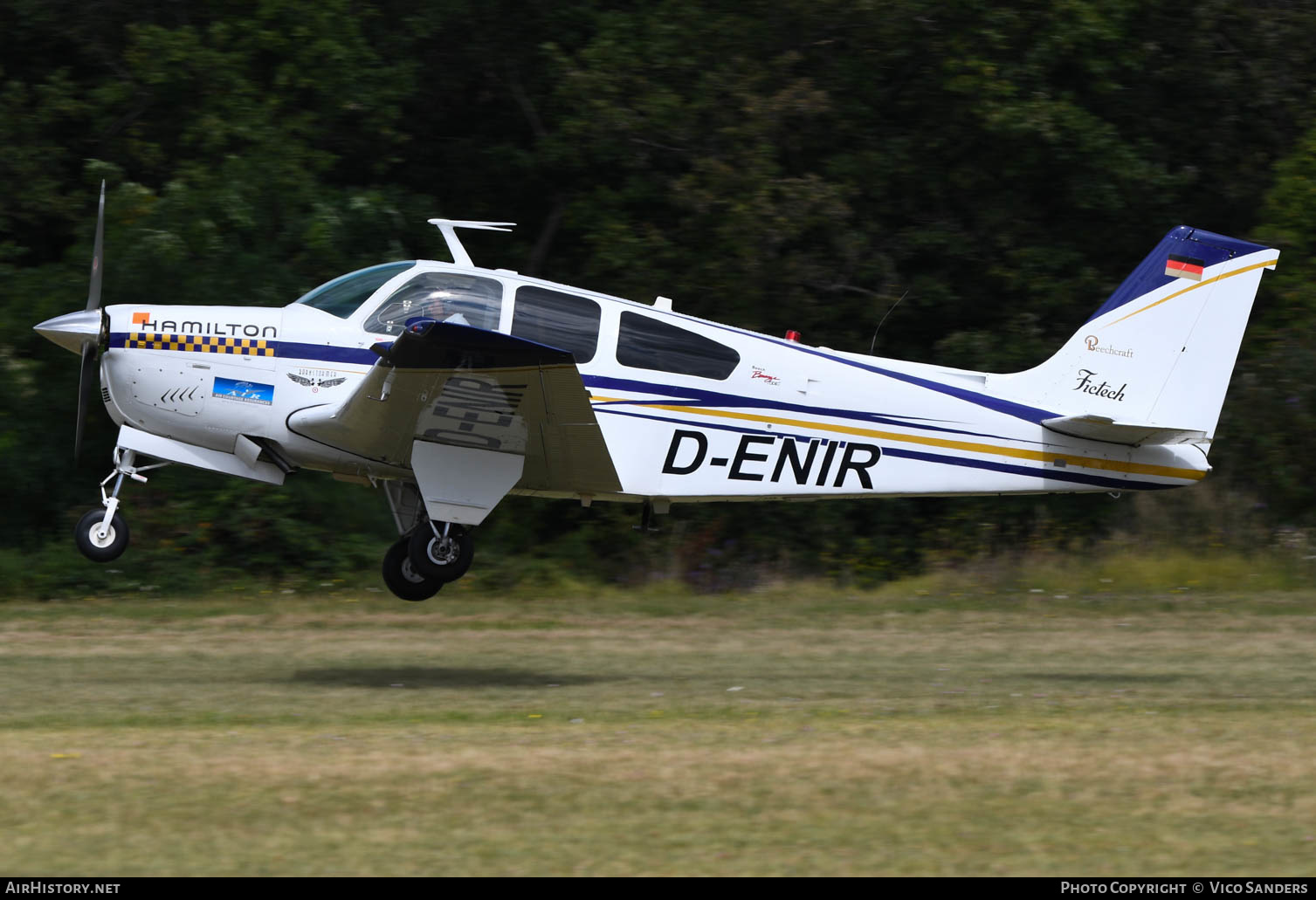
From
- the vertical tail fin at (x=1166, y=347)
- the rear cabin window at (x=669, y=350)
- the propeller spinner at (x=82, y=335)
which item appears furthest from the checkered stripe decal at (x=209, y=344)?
the vertical tail fin at (x=1166, y=347)

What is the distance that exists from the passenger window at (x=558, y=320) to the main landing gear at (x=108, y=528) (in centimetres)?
249

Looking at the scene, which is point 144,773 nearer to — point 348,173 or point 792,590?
point 792,590

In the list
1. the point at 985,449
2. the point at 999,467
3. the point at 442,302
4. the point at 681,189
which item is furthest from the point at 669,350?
the point at 681,189

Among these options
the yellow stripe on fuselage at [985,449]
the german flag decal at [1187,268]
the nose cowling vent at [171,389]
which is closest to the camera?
the nose cowling vent at [171,389]

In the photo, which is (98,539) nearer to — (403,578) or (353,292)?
(403,578)

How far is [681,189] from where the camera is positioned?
1655 centimetres

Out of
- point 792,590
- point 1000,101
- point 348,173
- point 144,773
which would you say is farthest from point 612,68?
point 144,773

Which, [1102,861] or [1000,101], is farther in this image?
[1000,101]

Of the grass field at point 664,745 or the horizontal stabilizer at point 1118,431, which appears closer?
the grass field at point 664,745

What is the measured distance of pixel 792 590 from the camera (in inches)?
529

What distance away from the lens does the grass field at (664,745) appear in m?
5.29

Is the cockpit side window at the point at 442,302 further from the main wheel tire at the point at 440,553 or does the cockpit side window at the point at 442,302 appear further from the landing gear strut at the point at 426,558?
the main wheel tire at the point at 440,553

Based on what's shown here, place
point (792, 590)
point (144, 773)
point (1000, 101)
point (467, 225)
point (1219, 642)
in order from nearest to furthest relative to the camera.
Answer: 1. point (144, 773)
2. point (467, 225)
3. point (1219, 642)
4. point (792, 590)
5. point (1000, 101)

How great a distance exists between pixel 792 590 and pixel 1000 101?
7.29m
